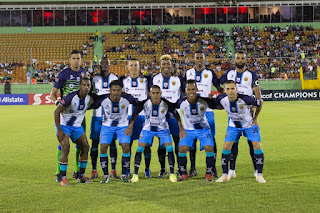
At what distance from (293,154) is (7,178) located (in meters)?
6.90

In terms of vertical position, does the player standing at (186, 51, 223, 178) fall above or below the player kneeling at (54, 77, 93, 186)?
above

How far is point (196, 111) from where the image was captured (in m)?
8.66

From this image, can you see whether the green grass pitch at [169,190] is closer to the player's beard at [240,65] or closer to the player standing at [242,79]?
the player standing at [242,79]

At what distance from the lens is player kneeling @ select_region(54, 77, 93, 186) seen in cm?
815

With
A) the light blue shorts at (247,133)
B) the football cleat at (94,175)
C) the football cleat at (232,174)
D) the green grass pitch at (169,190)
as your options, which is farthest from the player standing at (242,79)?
the football cleat at (94,175)

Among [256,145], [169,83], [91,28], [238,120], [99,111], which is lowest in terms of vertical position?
[256,145]

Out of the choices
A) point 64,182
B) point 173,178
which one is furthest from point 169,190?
point 64,182

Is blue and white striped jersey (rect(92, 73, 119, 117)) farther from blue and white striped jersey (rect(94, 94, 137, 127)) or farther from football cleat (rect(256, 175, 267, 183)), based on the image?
football cleat (rect(256, 175, 267, 183))

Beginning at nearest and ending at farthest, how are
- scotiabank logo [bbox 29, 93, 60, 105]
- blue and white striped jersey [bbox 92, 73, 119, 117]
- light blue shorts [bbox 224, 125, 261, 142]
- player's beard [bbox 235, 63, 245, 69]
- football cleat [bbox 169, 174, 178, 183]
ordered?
1. football cleat [bbox 169, 174, 178, 183]
2. light blue shorts [bbox 224, 125, 261, 142]
3. player's beard [bbox 235, 63, 245, 69]
4. blue and white striped jersey [bbox 92, 73, 119, 117]
5. scotiabank logo [bbox 29, 93, 60, 105]

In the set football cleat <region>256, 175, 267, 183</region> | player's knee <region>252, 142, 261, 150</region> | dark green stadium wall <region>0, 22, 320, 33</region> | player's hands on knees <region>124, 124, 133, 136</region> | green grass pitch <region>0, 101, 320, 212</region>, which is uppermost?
dark green stadium wall <region>0, 22, 320, 33</region>

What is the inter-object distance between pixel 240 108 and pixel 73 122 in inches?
119

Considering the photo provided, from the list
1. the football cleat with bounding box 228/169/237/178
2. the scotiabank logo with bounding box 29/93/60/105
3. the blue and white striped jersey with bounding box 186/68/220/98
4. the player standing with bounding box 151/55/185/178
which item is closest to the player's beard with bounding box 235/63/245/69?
the blue and white striped jersey with bounding box 186/68/220/98

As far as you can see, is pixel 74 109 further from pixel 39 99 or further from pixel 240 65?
pixel 39 99

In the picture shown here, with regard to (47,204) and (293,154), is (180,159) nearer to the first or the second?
(47,204)
